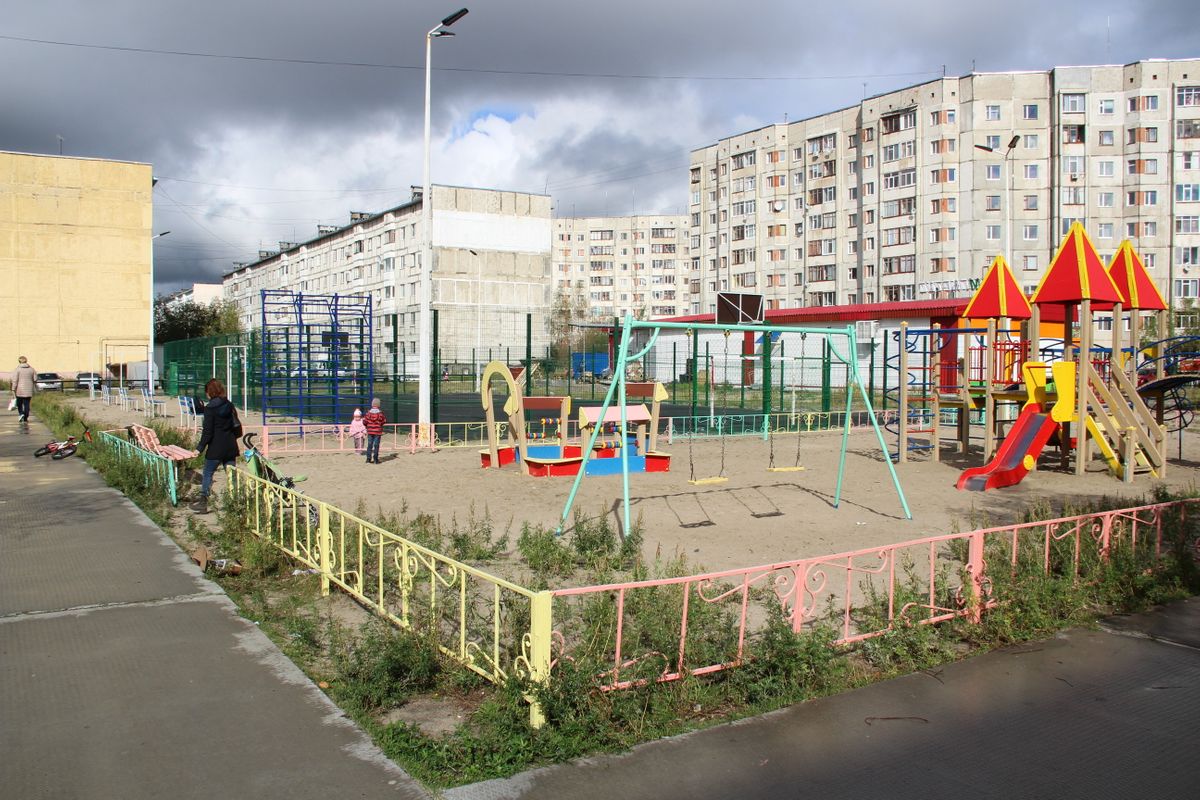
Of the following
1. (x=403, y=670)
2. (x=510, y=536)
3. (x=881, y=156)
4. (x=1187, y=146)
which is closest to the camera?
(x=403, y=670)

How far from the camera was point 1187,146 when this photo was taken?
171 ft

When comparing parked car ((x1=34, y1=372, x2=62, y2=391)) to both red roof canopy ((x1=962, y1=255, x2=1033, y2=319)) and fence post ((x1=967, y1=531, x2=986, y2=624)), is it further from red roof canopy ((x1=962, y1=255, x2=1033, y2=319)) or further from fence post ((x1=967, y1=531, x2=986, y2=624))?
Result: fence post ((x1=967, y1=531, x2=986, y2=624))

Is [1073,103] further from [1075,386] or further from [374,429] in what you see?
[374,429]

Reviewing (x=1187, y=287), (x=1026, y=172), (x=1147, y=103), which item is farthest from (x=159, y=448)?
(x=1187, y=287)

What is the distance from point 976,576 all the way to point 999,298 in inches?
435

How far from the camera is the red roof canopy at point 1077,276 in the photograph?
519 inches

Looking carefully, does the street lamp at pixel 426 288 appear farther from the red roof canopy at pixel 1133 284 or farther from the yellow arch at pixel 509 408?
the red roof canopy at pixel 1133 284

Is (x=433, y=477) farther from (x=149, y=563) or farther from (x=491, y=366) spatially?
(x=149, y=563)

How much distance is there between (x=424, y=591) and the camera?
20.7ft

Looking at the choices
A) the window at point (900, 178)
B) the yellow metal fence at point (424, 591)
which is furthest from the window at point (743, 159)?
the yellow metal fence at point (424, 591)

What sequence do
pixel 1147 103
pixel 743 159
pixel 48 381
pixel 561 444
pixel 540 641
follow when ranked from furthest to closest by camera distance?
1. pixel 743 159
2. pixel 1147 103
3. pixel 48 381
4. pixel 561 444
5. pixel 540 641

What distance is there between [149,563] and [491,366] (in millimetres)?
7149

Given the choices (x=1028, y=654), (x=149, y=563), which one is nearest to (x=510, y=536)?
(x=149, y=563)

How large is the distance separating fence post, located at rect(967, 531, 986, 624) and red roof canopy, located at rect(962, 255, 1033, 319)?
10.8m
